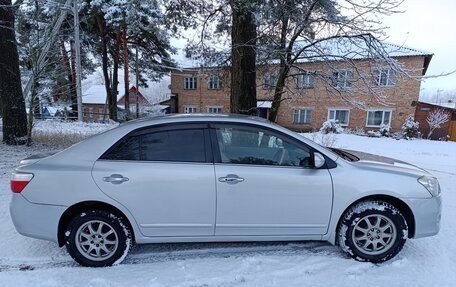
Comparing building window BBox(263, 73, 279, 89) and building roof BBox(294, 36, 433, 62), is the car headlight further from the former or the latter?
building window BBox(263, 73, 279, 89)

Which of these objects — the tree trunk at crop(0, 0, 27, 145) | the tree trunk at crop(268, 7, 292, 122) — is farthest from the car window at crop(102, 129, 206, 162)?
the tree trunk at crop(0, 0, 27, 145)

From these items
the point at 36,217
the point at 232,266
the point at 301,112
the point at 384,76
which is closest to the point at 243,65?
the point at 384,76

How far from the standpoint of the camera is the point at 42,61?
9.53m

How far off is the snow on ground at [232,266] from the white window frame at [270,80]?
613cm

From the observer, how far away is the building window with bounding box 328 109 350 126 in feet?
82.2

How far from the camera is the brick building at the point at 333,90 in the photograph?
7.64 m

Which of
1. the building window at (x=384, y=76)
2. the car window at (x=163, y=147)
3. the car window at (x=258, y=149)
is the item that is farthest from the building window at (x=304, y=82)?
the car window at (x=163, y=147)

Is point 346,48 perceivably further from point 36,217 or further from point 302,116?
point 302,116

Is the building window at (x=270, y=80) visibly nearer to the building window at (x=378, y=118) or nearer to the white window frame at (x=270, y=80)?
the white window frame at (x=270, y=80)

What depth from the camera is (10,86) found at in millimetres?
9586

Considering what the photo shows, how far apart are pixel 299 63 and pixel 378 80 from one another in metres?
2.14

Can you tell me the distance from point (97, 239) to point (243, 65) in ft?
19.1

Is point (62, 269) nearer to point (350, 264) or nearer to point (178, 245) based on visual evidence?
point (178, 245)

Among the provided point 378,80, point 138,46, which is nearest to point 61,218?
point 378,80
